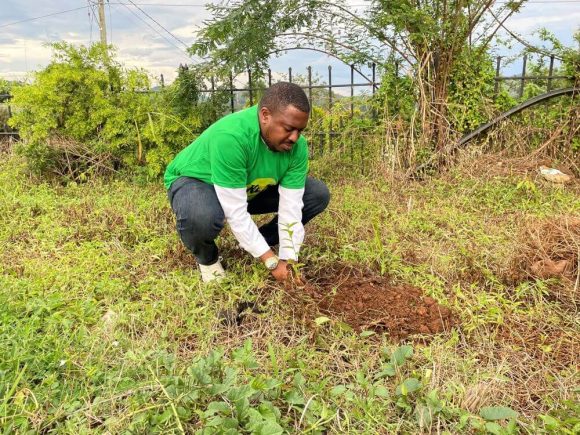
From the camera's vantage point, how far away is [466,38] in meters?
4.21

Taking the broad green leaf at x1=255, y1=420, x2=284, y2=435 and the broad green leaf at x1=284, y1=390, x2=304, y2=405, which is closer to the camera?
the broad green leaf at x1=255, y1=420, x2=284, y2=435

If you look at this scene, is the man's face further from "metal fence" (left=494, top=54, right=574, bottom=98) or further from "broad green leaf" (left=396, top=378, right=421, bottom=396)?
"metal fence" (left=494, top=54, right=574, bottom=98)

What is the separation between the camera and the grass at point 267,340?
1484mm

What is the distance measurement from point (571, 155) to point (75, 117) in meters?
4.80

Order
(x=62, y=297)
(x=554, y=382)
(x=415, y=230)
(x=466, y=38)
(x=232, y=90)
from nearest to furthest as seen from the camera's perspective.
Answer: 1. (x=554, y=382)
2. (x=62, y=297)
3. (x=415, y=230)
4. (x=466, y=38)
5. (x=232, y=90)

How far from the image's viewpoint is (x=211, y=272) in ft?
8.42

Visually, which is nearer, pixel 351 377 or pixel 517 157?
pixel 351 377

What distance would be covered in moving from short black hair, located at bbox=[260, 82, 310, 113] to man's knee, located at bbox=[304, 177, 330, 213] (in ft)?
2.55

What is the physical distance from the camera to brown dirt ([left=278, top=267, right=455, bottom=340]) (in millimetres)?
2062

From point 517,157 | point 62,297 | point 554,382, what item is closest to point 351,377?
point 554,382

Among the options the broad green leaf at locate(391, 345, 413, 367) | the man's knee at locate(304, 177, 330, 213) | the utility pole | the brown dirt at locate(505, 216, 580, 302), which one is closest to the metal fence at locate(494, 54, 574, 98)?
the brown dirt at locate(505, 216, 580, 302)

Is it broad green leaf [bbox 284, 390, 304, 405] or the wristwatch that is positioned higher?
the wristwatch

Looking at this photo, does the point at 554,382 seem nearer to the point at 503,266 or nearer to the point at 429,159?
the point at 503,266

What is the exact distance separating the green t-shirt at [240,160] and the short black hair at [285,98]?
0.20 m
